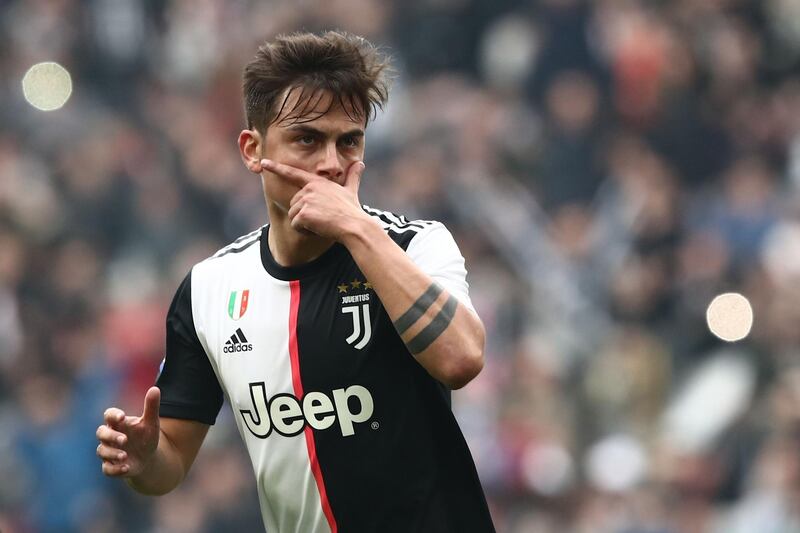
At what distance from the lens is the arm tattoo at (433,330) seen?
3607 millimetres

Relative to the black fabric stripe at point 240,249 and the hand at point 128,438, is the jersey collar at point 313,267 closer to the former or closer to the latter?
the black fabric stripe at point 240,249

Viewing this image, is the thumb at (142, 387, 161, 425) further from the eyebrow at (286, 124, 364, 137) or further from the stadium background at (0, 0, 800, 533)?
the stadium background at (0, 0, 800, 533)

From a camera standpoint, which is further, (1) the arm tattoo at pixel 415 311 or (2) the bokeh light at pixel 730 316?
(2) the bokeh light at pixel 730 316

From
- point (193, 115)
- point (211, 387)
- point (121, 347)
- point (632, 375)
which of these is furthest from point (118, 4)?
point (211, 387)

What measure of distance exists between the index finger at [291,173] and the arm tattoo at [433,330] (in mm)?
561

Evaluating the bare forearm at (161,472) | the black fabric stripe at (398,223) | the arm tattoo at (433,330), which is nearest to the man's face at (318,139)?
the black fabric stripe at (398,223)

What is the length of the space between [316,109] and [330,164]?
0.56 ft

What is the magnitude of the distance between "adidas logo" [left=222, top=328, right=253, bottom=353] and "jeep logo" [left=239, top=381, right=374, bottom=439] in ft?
0.38

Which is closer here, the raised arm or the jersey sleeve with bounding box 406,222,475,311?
the raised arm

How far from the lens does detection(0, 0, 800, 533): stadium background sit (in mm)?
8883

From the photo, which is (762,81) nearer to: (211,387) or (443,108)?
(443,108)

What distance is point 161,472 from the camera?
409cm

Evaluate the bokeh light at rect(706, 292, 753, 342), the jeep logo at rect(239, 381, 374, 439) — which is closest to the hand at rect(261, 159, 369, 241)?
the jeep logo at rect(239, 381, 374, 439)

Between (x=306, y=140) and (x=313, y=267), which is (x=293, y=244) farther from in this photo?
(x=306, y=140)
